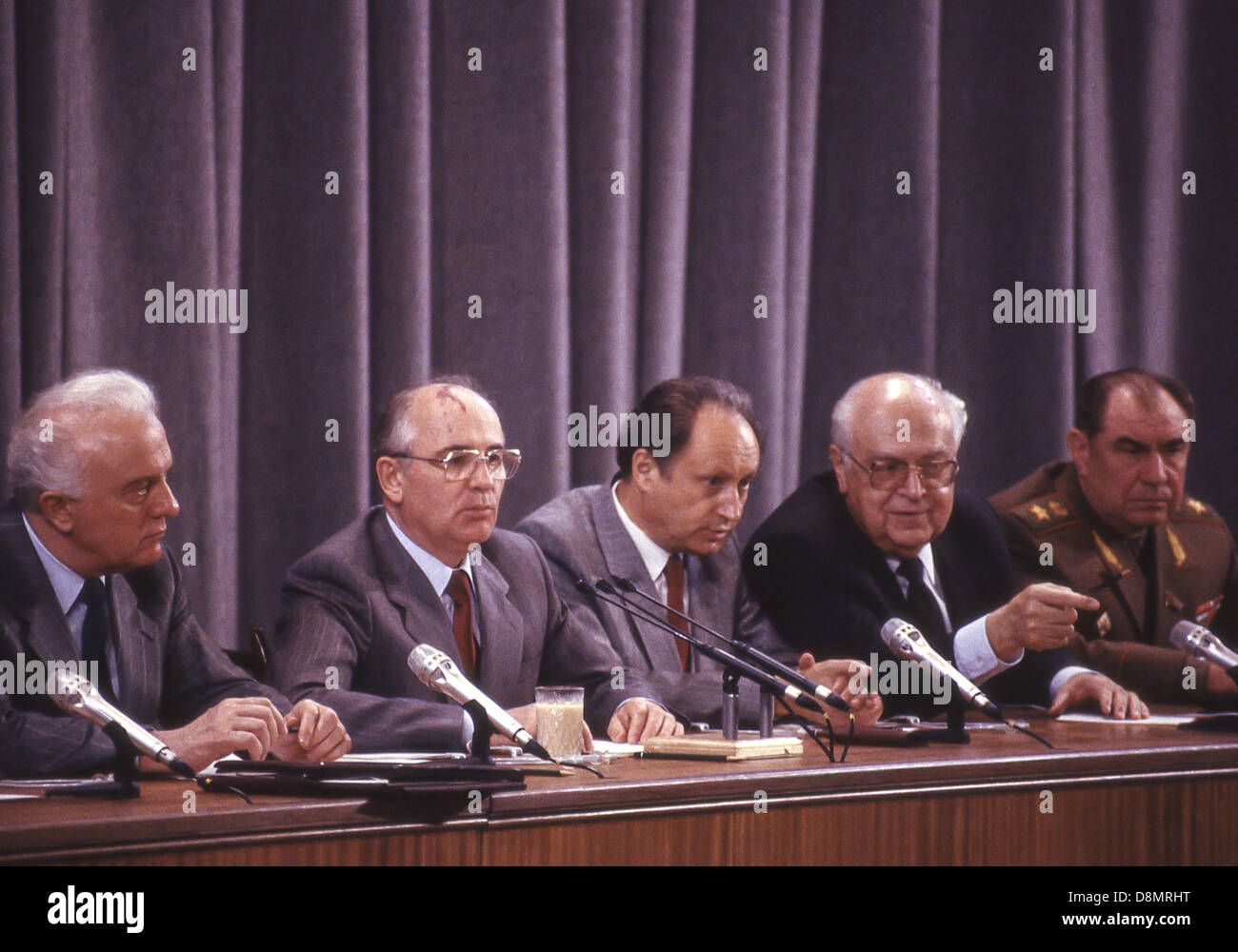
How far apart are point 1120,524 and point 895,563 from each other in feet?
2.53

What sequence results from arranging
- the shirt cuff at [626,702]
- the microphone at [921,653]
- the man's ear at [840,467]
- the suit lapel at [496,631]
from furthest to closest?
1. the man's ear at [840,467]
2. the suit lapel at [496,631]
3. the shirt cuff at [626,702]
4. the microphone at [921,653]

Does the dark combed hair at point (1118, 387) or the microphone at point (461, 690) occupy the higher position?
the dark combed hair at point (1118, 387)

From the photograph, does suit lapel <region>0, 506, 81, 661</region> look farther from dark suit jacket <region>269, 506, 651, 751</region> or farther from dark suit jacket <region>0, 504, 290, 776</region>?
dark suit jacket <region>269, 506, 651, 751</region>

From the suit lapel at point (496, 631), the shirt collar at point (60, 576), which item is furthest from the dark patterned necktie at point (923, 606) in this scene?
the shirt collar at point (60, 576)

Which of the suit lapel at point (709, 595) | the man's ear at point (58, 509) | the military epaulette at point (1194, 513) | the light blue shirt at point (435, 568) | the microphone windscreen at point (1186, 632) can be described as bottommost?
the microphone windscreen at point (1186, 632)

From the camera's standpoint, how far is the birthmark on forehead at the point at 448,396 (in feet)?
10.8

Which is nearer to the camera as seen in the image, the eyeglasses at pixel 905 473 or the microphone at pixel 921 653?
the microphone at pixel 921 653

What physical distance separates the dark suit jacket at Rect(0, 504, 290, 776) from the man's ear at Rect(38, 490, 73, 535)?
6 cm

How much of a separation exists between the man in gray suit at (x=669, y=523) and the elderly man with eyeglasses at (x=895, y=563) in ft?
0.44

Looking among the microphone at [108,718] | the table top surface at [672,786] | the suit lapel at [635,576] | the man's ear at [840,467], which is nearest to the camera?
the table top surface at [672,786]

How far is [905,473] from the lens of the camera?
3617mm

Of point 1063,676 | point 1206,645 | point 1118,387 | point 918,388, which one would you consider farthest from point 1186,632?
point 1118,387

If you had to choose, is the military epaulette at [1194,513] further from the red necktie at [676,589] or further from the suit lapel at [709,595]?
the red necktie at [676,589]
